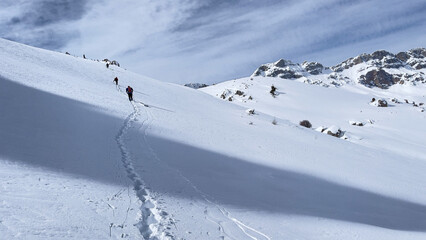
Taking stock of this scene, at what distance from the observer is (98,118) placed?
13.3 meters

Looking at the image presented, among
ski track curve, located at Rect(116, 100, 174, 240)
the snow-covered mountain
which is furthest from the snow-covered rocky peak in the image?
ski track curve, located at Rect(116, 100, 174, 240)

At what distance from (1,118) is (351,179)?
11.9 meters

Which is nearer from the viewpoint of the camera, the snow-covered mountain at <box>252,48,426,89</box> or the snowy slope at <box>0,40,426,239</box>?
the snowy slope at <box>0,40,426,239</box>

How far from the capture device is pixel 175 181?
7.04 metres

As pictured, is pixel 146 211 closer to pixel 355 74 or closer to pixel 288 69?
pixel 288 69

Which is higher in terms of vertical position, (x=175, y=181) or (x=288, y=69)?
(x=288, y=69)

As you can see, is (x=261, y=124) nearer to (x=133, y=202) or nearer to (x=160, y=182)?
(x=160, y=182)

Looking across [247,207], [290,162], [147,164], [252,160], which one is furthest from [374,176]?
[147,164]

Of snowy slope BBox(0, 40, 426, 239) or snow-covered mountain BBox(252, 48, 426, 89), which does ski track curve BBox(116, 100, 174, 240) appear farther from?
snow-covered mountain BBox(252, 48, 426, 89)

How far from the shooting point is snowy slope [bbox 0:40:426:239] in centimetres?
451

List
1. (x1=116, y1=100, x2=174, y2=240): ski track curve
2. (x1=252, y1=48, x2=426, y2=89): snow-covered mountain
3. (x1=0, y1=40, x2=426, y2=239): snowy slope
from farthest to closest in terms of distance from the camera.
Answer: (x1=252, y1=48, x2=426, y2=89): snow-covered mountain, (x1=0, y1=40, x2=426, y2=239): snowy slope, (x1=116, y1=100, x2=174, y2=240): ski track curve

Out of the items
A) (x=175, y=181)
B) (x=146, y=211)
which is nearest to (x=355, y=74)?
(x=175, y=181)

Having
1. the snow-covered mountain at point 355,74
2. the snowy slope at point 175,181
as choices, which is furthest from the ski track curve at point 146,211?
the snow-covered mountain at point 355,74

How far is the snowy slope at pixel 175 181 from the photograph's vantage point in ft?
14.8
